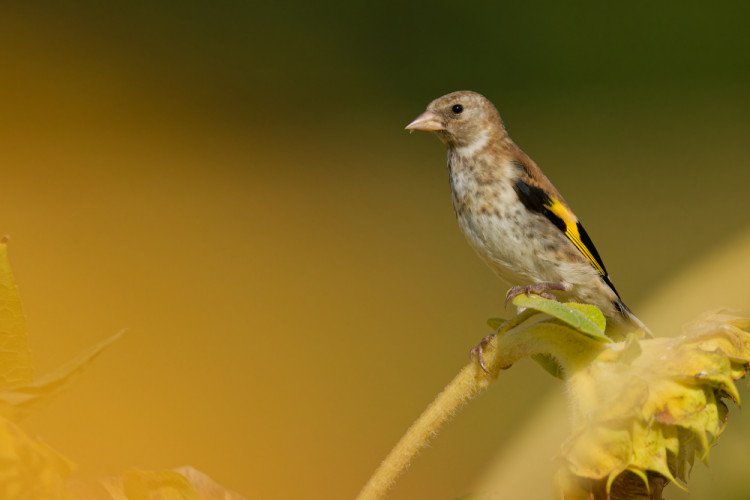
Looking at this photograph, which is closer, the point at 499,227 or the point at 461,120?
the point at 499,227

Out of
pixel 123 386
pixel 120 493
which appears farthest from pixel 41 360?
pixel 120 493

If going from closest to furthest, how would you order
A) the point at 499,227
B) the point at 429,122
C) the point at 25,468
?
the point at 25,468
the point at 499,227
the point at 429,122

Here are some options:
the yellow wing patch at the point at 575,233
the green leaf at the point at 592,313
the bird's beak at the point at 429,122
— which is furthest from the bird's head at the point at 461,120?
the green leaf at the point at 592,313

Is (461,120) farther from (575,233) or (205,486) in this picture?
(205,486)

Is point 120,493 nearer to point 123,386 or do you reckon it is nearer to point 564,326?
point 564,326

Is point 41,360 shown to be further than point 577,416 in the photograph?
Yes

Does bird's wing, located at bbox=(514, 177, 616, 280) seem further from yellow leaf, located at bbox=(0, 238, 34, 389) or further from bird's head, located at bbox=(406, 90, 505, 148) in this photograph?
yellow leaf, located at bbox=(0, 238, 34, 389)

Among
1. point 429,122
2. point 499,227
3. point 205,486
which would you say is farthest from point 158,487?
point 429,122
